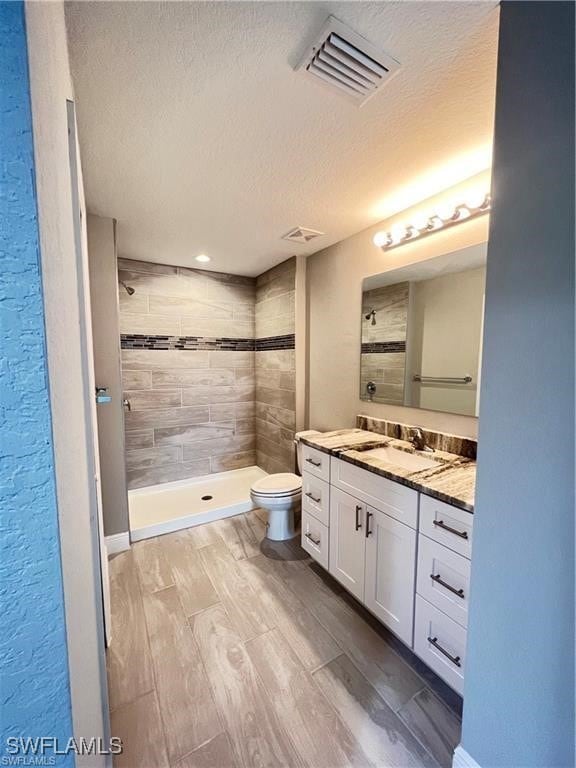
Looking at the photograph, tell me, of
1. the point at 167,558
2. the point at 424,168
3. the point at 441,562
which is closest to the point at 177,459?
the point at 167,558

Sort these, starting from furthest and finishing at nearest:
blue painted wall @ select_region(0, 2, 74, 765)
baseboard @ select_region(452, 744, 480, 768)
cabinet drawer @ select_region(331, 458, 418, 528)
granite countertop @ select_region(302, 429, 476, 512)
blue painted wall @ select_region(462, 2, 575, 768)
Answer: cabinet drawer @ select_region(331, 458, 418, 528) → granite countertop @ select_region(302, 429, 476, 512) → baseboard @ select_region(452, 744, 480, 768) → blue painted wall @ select_region(462, 2, 575, 768) → blue painted wall @ select_region(0, 2, 74, 765)

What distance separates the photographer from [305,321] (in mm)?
2863

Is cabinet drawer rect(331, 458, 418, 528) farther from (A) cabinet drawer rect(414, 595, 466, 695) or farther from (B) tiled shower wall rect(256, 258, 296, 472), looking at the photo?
(B) tiled shower wall rect(256, 258, 296, 472)

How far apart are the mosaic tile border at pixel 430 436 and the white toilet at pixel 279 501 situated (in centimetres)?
40

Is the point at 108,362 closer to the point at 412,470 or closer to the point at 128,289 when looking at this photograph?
the point at 128,289

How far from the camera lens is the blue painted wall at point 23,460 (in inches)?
14.9

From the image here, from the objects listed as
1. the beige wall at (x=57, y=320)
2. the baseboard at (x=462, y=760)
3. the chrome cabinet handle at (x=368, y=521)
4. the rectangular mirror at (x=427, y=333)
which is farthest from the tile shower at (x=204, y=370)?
the beige wall at (x=57, y=320)

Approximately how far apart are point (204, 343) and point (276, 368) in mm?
826

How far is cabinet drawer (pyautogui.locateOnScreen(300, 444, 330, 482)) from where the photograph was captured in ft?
5.98

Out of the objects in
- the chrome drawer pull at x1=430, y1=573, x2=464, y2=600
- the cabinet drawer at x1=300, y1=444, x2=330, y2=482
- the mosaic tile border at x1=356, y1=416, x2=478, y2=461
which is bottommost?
the chrome drawer pull at x1=430, y1=573, x2=464, y2=600

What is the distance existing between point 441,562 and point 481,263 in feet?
4.74

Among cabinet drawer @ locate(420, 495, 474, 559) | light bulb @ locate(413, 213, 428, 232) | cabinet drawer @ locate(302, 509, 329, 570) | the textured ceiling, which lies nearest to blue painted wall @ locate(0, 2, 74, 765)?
the textured ceiling

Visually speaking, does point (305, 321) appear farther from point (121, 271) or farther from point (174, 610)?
point (174, 610)

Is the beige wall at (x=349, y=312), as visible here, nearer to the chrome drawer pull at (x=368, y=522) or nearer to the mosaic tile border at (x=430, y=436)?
the mosaic tile border at (x=430, y=436)
